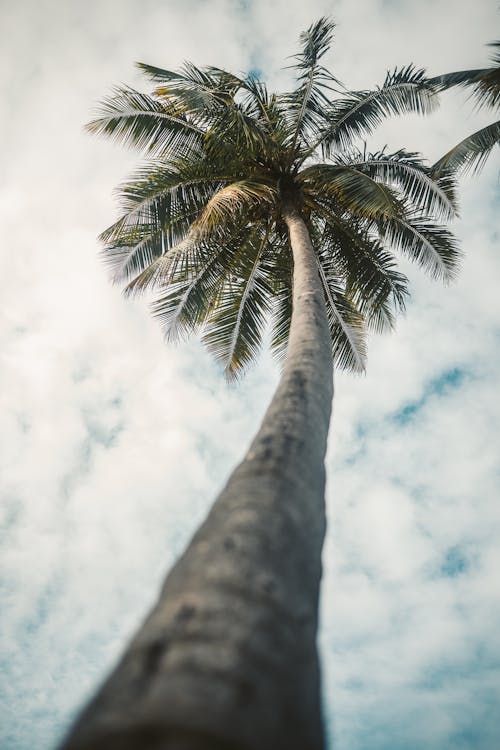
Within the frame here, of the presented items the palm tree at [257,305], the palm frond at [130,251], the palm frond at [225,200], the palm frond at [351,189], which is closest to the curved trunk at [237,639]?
the palm tree at [257,305]

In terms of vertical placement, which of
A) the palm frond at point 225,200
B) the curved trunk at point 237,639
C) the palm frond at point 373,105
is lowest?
the curved trunk at point 237,639

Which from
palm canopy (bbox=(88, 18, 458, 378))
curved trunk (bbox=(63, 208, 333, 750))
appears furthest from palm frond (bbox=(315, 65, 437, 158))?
curved trunk (bbox=(63, 208, 333, 750))

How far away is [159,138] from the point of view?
26.8 feet

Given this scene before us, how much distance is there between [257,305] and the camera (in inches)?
365

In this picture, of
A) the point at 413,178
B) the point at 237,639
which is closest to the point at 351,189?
the point at 413,178

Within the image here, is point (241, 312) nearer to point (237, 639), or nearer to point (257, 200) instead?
point (257, 200)

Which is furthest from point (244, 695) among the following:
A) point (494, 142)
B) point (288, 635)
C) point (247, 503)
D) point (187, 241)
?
point (494, 142)

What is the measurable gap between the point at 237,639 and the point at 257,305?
8.32 metres

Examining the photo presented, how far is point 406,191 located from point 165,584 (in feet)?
28.2

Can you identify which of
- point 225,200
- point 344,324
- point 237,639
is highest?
point 344,324

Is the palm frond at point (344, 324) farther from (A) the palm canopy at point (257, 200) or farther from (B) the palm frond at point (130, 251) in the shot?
(B) the palm frond at point (130, 251)

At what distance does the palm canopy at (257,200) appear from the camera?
25.0ft

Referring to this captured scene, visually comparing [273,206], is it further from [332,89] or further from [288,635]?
[288,635]

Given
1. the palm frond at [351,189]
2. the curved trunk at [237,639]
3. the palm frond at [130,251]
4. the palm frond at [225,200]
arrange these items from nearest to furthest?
the curved trunk at [237,639], the palm frond at [225,200], the palm frond at [351,189], the palm frond at [130,251]
